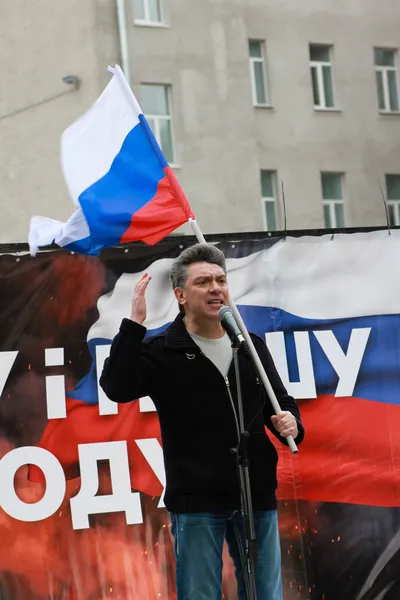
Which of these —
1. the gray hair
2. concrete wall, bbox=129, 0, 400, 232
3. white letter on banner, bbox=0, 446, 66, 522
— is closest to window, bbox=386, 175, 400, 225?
concrete wall, bbox=129, 0, 400, 232

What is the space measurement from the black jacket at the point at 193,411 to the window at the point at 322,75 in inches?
782

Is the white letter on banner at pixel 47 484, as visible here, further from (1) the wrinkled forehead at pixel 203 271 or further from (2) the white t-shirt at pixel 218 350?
(1) the wrinkled forehead at pixel 203 271

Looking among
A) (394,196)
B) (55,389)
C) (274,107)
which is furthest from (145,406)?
(394,196)

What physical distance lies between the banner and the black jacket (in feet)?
5.20

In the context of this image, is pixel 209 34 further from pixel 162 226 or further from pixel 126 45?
pixel 162 226

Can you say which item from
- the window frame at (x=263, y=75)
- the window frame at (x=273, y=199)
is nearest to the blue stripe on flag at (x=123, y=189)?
the window frame at (x=273, y=199)

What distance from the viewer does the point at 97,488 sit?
17.7 feet

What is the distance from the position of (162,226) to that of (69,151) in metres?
0.58

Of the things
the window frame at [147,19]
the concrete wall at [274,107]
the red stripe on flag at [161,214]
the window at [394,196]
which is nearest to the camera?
the red stripe on flag at [161,214]

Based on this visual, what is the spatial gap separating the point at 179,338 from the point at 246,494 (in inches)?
26.7

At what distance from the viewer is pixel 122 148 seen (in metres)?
4.59

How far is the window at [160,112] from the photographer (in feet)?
67.3

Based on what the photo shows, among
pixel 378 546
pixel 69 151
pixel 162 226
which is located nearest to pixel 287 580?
pixel 378 546

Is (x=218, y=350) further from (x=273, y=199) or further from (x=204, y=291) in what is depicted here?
(x=273, y=199)
